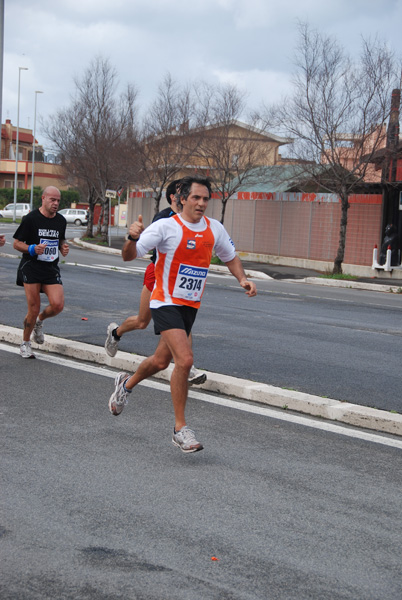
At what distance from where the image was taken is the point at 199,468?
5121mm

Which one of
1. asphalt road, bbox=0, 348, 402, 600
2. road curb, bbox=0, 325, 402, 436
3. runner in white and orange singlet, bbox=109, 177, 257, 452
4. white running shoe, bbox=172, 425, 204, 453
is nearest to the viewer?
asphalt road, bbox=0, 348, 402, 600

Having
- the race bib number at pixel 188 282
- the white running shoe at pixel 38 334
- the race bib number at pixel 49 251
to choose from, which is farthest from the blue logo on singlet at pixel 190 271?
the white running shoe at pixel 38 334

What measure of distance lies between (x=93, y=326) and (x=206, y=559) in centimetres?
756

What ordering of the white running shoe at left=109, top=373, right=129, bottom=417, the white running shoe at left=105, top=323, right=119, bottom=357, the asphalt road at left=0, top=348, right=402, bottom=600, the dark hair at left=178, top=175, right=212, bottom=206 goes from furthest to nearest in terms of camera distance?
the white running shoe at left=105, top=323, right=119, bottom=357 → the white running shoe at left=109, top=373, right=129, bottom=417 → the dark hair at left=178, top=175, right=212, bottom=206 → the asphalt road at left=0, top=348, right=402, bottom=600

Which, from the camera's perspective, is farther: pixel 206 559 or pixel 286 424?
pixel 286 424

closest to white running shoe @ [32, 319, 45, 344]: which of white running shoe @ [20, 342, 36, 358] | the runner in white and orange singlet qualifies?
white running shoe @ [20, 342, 36, 358]

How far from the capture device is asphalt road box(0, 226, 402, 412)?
809 centimetres

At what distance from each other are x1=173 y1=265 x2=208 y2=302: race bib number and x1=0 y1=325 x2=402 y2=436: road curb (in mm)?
1604

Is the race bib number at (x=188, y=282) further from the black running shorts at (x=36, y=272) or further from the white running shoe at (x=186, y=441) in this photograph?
the black running shorts at (x=36, y=272)

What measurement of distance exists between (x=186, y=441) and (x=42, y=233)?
416 centimetres

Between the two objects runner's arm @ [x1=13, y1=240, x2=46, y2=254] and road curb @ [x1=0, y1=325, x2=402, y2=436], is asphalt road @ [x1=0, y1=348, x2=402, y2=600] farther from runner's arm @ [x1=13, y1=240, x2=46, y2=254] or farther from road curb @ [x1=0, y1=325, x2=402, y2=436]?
runner's arm @ [x1=13, y1=240, x2=46, y2=254]

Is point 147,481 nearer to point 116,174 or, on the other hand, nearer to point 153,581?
point 153,581

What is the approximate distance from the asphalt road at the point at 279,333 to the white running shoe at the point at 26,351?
1093 millimetres

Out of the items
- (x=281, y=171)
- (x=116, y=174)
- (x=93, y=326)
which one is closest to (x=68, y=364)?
(x=93, y=326)
